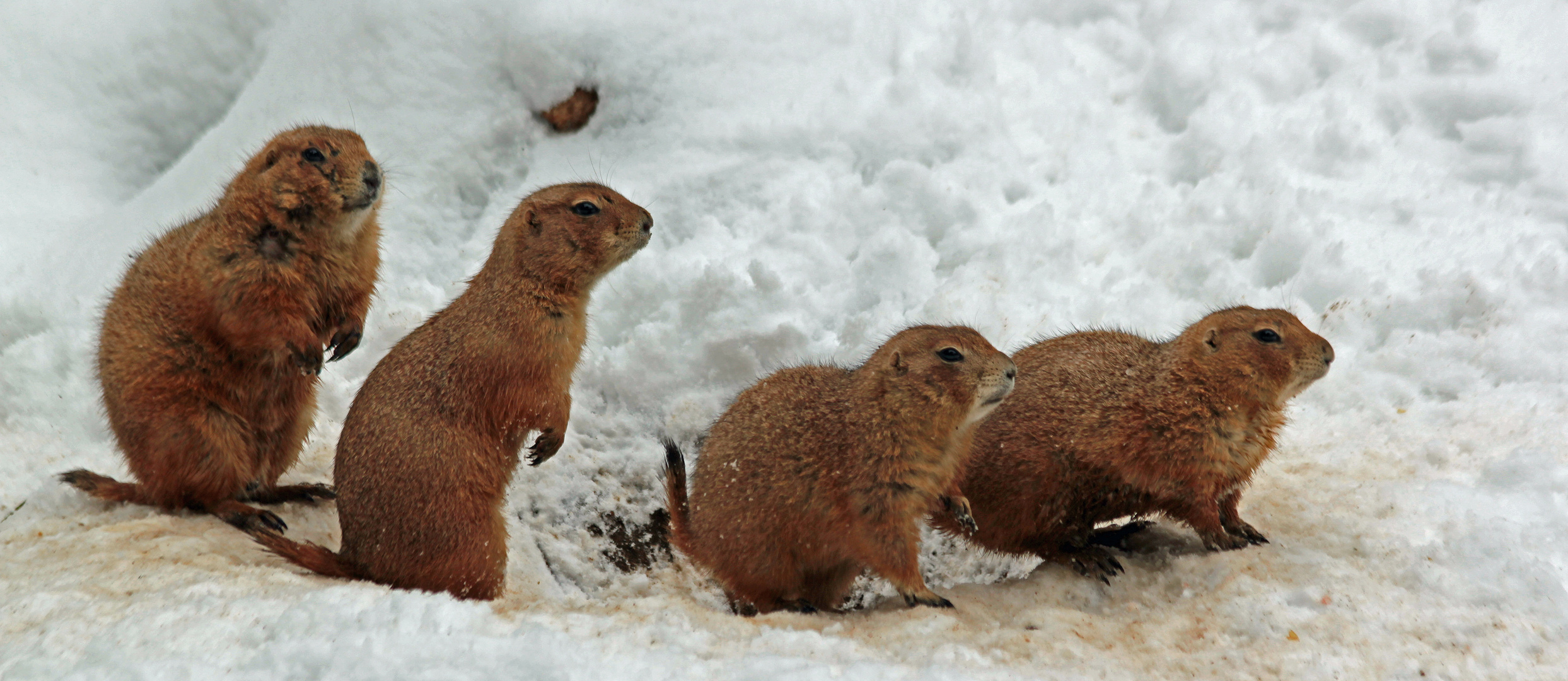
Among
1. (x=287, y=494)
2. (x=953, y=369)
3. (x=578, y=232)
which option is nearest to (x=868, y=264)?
(x=953, y=369)

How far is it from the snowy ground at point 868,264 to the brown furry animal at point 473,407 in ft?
1.03

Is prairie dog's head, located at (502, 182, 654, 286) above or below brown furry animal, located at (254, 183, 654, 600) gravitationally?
above

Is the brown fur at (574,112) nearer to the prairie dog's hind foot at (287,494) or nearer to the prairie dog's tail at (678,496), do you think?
the prairie dog's hind foot at (287,494)

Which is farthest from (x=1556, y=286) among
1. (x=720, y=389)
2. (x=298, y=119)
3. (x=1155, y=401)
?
(x=298, y=119)

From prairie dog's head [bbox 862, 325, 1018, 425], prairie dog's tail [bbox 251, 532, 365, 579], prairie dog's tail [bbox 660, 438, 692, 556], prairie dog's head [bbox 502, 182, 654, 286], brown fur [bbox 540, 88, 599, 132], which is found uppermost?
brown fur [bbox 540, 88, 599, 132]

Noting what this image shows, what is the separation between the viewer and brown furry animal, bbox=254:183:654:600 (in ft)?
12.8

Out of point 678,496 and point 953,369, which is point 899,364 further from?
point 678,496

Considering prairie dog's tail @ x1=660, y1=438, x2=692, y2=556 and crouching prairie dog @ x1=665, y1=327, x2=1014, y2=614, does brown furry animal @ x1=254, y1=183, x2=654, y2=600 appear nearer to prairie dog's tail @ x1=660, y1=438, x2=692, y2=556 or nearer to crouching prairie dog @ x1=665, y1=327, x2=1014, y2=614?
prairie dog's tail @ x1=660, y1=438, x2=692, y2=556

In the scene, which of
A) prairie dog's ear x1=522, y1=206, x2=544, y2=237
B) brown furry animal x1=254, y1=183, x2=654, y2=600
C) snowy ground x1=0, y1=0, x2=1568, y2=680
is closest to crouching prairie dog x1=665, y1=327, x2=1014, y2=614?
snowy ground x1=0, y1=0, x2=1568, y2=680

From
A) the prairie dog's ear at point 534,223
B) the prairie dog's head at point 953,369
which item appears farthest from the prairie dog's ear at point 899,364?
the prairie dog's ear at point 534,223

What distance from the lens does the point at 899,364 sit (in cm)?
428

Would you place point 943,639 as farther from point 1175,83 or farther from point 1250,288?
point 1175,83

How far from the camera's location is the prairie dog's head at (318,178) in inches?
165

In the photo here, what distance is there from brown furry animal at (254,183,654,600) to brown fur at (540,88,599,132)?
115 inches
